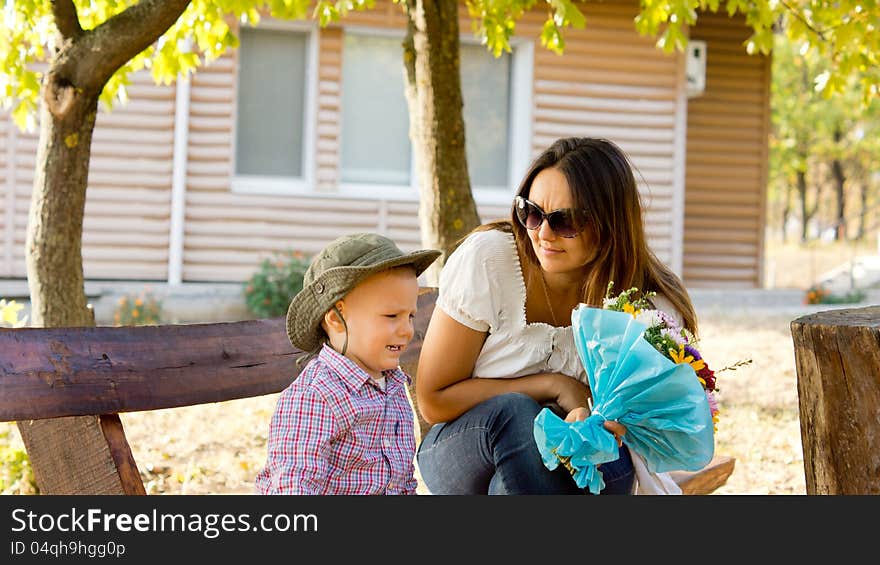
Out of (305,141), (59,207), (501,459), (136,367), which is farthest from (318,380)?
(305,141)

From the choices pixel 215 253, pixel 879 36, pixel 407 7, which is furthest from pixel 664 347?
pixel 215 253

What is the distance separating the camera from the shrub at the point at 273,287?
9.46 m

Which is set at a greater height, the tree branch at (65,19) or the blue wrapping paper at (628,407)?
the tree branch at (65,19)

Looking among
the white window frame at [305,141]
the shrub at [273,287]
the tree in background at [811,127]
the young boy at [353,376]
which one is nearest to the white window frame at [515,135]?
the white window frame at [305,141]

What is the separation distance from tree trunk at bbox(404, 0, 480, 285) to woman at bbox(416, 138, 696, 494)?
1927 millimetres

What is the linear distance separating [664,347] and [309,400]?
90cm

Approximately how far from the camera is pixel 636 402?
2.60m

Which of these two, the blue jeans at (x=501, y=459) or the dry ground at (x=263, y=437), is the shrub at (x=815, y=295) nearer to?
the dry ground at (x=263, y=437)

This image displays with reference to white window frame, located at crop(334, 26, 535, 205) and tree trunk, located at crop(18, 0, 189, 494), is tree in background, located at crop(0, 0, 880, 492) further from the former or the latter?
white window frame, located at crop(334, 26, 535, 205)

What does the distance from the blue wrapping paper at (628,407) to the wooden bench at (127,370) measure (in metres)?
0.94

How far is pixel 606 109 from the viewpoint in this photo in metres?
11.2

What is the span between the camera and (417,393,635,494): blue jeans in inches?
116
